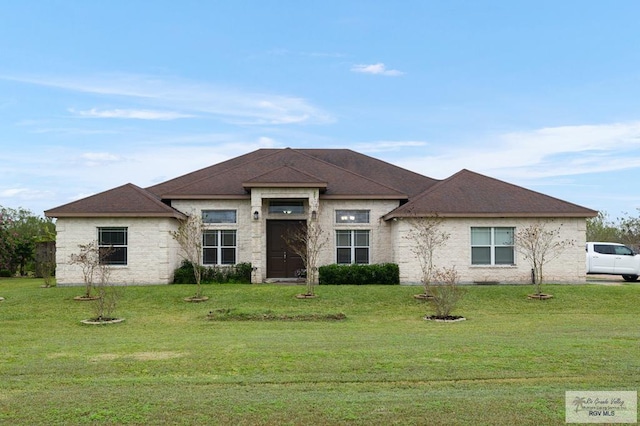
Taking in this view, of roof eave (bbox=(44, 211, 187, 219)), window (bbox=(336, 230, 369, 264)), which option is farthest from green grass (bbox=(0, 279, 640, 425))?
window (bbox=(336, 230, 369, 264))

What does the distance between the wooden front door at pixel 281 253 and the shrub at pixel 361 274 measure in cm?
240

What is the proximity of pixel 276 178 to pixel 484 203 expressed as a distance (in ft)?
26.5

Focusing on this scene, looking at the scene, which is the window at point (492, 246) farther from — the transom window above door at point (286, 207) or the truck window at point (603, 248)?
the transom window above door at point (286, 207)

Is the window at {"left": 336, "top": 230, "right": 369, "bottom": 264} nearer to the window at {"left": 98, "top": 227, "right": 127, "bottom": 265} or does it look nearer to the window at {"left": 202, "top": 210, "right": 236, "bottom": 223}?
the window at {"left": 202, "top": 210, "right": 236, "bottom": 223}

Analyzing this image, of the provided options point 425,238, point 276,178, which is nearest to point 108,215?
point 276,178

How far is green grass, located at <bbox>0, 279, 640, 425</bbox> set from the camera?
22.0ft

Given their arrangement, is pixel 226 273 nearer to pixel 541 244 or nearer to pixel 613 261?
pixel 541 244

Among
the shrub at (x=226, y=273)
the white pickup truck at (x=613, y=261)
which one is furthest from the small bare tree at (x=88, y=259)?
the white pickup truck at (x=613, y=261)

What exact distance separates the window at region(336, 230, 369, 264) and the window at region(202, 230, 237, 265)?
4.32 meters

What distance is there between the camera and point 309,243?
2141cm

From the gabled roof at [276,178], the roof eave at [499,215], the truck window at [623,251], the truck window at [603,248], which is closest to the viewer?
the roof eave at [499,215]

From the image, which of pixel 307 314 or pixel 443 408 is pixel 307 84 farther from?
pixel 443 408

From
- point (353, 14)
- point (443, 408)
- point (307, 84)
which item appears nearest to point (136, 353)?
point (443, 408)

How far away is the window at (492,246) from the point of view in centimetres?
2269
